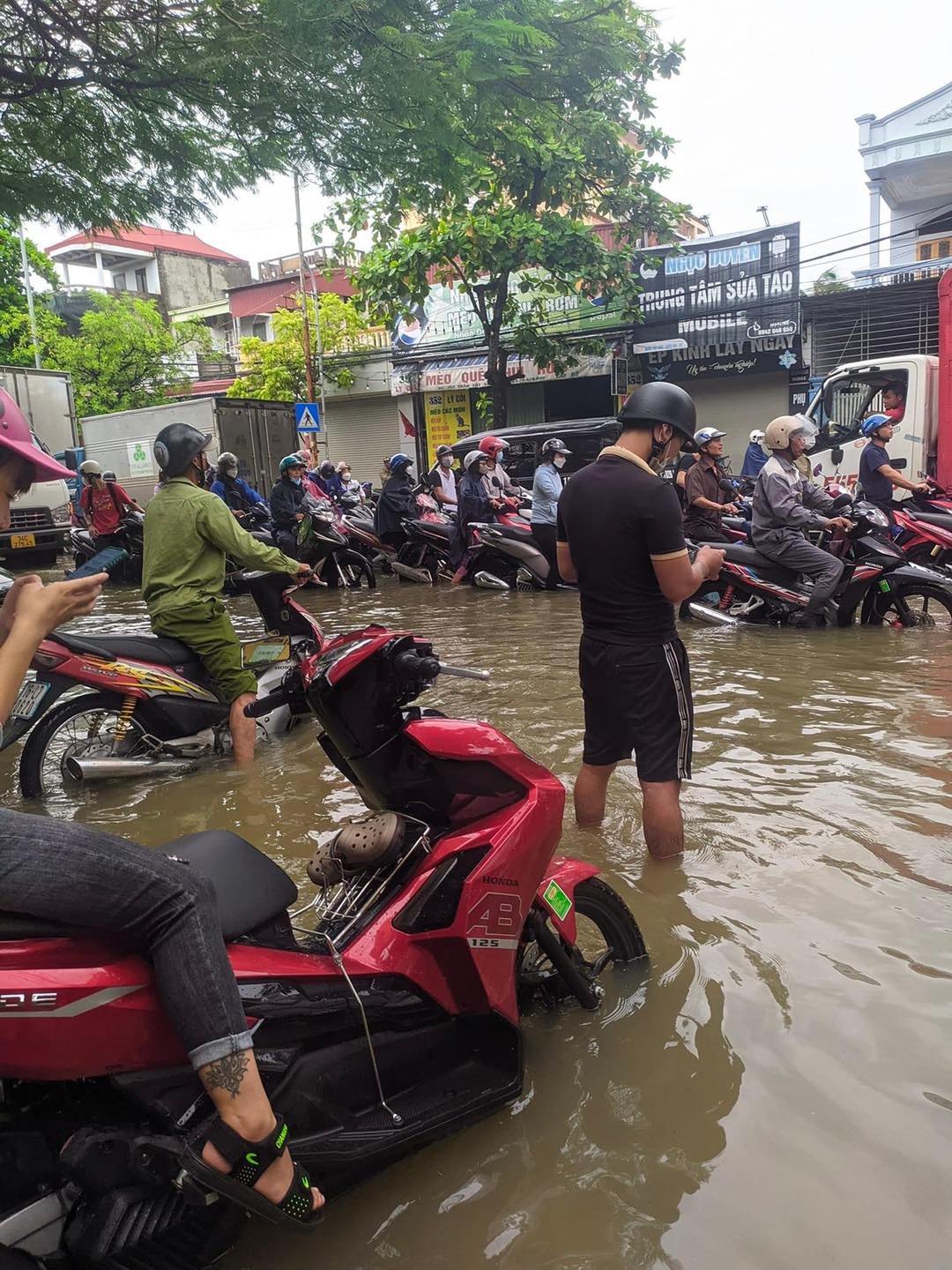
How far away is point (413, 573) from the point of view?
471 inches

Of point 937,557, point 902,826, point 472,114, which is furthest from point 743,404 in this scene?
point 902,826

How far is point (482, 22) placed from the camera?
4.15 m

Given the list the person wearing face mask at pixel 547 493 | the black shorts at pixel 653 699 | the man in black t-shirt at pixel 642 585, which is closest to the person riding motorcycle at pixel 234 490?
the person wearing face mask at pixel 547 493

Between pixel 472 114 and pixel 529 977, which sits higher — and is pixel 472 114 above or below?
above

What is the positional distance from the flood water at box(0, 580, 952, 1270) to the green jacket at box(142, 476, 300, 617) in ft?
3.25

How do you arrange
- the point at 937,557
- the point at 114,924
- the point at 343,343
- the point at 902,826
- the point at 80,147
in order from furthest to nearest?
the point at 343,343 < the point at 937,557 < the point at 80,147 < the point at 902,826 < the point at 114,924

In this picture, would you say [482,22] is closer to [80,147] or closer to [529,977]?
[80,147]

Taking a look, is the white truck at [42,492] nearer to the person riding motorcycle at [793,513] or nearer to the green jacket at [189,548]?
the green jacket at [189,548]

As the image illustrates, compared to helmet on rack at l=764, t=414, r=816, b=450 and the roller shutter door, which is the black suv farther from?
the roller shutter door

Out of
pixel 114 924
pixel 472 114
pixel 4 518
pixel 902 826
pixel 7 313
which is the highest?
pixel 7 313

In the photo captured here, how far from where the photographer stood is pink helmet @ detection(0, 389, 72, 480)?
1604mm

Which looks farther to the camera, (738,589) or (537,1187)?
(738,589)

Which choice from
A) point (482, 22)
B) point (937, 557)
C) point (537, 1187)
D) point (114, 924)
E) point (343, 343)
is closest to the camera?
point (114, 924)

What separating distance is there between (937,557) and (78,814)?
22.7 feet
